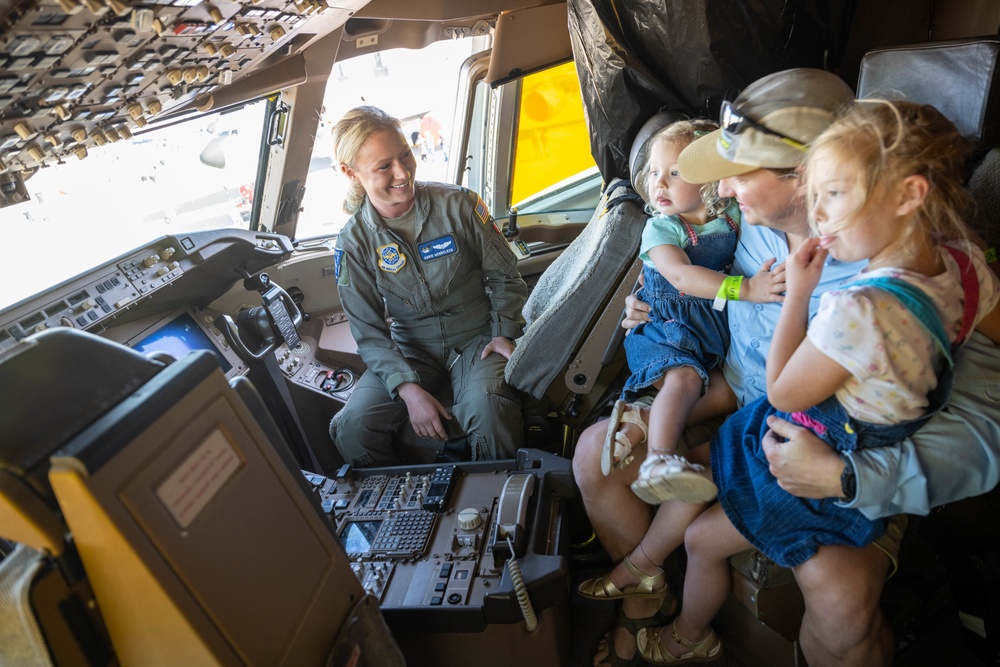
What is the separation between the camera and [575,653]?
1.96 m

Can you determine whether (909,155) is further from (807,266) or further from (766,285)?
(766,285)

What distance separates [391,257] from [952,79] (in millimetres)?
1774

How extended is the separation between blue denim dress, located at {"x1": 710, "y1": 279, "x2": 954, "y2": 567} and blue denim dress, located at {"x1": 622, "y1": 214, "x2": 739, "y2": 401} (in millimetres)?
264

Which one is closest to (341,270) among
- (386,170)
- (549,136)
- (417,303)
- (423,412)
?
(417,303)

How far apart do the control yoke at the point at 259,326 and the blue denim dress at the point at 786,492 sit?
171 cm

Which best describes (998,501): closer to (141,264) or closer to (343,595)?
(343,595)

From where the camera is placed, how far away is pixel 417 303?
250 centimetres

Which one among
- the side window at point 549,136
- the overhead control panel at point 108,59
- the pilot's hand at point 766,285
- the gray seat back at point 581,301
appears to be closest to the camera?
the overhead control panel at point 108,59

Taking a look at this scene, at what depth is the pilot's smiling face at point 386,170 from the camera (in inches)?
88.4

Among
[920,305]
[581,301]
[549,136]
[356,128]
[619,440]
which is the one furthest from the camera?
[549,136]

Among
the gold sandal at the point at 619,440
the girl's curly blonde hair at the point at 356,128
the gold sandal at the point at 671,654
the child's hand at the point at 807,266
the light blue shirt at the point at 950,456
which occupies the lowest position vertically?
the gold sandal at the point at 671,654

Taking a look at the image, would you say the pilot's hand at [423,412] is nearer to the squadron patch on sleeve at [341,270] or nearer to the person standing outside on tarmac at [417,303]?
the person standing outside on tarmac at [417,303]

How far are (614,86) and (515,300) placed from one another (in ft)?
2.89

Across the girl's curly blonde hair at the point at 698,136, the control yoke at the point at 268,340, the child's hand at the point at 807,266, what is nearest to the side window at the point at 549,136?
the control yoke at the point at 268,340
